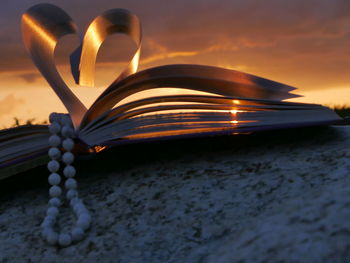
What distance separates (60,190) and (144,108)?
21.5 inches

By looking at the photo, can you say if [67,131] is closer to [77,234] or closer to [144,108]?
[144,108]

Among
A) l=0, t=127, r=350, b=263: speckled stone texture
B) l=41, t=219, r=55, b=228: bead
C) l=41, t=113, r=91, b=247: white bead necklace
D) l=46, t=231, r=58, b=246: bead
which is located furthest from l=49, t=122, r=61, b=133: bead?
l=46, t=231, r=58, b=246: bead

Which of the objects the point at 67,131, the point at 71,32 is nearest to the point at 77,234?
the point at 67,131

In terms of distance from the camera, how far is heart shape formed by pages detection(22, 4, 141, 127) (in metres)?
2.40

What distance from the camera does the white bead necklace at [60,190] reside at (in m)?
1.51

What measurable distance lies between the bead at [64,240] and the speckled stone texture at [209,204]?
3 cm

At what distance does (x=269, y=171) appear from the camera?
170cm

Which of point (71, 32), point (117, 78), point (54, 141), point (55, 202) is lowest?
point (55, 202)

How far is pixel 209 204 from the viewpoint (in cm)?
154

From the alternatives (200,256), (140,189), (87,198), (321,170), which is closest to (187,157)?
(140,189)

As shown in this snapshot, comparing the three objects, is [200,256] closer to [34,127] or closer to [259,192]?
[259,192]

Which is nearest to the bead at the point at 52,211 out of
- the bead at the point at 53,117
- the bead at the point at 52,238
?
the bead at the point at 52,238

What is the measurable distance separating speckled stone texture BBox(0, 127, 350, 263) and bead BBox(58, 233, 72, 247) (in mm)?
33

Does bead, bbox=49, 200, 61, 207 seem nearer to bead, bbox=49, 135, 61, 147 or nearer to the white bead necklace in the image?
the white bead necklace
